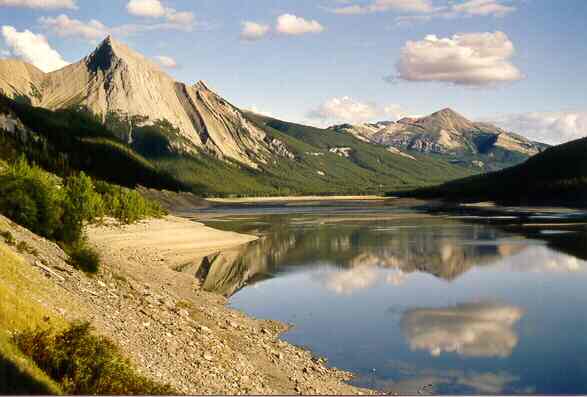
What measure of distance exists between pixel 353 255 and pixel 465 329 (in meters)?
48.6

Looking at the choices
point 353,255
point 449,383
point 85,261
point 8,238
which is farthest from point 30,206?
point 353,255

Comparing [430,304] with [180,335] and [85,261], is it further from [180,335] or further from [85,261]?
[85,261]

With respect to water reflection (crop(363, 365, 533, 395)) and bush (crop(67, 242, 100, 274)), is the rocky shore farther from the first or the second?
water reflection (crop(363, 365, 533, 395))

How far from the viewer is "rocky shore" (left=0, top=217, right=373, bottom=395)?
29.4 m

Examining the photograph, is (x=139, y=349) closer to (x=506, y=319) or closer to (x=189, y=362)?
(x=189, y=362)

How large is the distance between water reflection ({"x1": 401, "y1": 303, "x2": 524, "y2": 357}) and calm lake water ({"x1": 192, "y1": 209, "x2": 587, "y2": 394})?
0.08m

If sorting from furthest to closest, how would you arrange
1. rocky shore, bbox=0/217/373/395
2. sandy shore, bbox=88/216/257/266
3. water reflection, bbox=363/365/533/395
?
sandy shore, bbox=88/216/257/266 < water reflection, bbox=363/365/533/395 < rocky shore, bbox=0/217/373/395

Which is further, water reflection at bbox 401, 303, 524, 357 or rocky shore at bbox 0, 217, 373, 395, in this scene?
water reflection at bbox 401, 303, 524, 357

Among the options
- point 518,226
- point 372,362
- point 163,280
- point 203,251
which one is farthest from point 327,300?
point 518,226

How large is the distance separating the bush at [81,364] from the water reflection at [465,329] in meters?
22.3

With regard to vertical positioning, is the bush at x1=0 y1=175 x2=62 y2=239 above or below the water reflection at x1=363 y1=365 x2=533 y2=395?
above

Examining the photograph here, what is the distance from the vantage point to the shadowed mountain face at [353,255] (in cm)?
7369

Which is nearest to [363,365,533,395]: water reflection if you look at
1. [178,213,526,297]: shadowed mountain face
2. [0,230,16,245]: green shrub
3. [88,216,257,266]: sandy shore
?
[0,230,16,245]: green shrub

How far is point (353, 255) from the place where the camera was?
9456 cm
